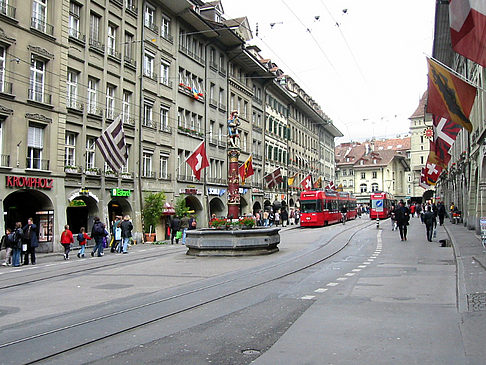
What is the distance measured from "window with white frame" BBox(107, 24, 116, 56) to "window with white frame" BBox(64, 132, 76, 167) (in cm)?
633

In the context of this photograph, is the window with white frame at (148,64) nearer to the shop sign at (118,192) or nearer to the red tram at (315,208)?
the shop sign at (118,192)

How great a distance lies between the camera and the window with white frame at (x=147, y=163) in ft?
114

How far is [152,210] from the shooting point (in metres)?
33.2

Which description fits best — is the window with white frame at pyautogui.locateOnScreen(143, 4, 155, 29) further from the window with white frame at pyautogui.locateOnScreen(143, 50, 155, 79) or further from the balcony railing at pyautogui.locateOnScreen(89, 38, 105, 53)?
the balcony railing at pyautogui.locateOnScreen(89, 38, 105, 53)

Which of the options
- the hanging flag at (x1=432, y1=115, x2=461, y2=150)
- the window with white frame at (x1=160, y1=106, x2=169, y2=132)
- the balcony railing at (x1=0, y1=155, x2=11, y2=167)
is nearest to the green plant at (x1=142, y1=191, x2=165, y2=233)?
the window with white frame at (x1=160, y1=106, x2=169, y2=132)

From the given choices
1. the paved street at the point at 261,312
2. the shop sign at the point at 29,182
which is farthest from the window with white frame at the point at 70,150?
the paved street at the point at 261,312

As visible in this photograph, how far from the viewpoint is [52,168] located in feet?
85.5

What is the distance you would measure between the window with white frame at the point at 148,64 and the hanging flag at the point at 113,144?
1145cm

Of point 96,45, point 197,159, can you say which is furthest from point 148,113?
point 197,159

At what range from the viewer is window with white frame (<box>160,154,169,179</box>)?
3709 centimetres

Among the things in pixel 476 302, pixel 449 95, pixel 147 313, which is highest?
pixel 449 95

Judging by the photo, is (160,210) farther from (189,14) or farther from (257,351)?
(257,351)

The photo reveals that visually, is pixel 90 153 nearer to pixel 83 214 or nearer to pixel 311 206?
pixel 83 214

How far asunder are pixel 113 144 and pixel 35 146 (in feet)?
14.2
